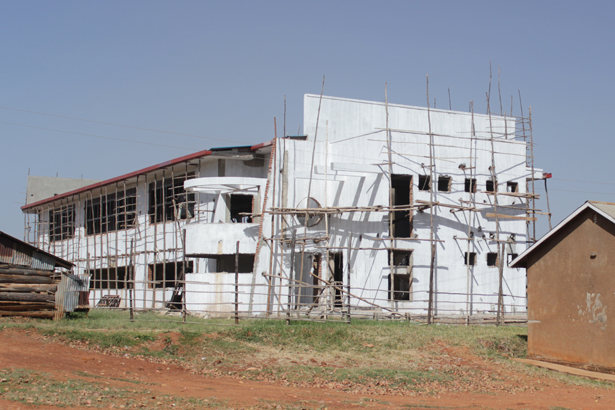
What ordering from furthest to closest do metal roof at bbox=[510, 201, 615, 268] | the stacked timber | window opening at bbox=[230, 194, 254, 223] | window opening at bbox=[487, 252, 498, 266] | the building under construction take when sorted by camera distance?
window opening at bbox=[487, 252, 498, 266]
window opening at bbox=[230, 194, 254, 223]
the building under construction
the stacked timber
metal roof at bbox=[510, 201, 615, 268]

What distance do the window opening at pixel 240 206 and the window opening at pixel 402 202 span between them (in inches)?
238

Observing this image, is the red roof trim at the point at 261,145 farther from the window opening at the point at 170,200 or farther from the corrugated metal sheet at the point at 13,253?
the corrugated metal sheet at the point at 13,253

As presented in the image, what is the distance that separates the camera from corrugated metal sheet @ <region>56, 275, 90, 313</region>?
19.4m

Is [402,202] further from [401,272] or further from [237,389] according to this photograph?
[237,389]

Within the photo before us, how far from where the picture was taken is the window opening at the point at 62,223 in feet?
122

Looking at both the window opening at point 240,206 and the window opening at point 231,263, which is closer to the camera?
the window opening at point 231,263

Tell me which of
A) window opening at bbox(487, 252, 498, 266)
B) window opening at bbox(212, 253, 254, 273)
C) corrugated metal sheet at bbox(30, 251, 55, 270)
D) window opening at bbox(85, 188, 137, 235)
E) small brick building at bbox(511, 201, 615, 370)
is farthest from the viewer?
window opening at bbox(85, 188, 137, 235)

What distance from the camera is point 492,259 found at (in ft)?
94.2

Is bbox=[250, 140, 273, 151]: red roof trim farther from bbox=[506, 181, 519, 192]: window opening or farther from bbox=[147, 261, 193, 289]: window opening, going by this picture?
bbox=[506, 181, 519, 192]: window opening

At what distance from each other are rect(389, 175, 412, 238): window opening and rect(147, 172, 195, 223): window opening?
849 cm

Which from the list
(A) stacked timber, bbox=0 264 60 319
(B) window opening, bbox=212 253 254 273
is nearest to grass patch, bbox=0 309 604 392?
(A) stacked timber, bbox=0 264 60 319

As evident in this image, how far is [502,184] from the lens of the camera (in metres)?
29.0

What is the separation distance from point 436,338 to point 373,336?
72.7 inches

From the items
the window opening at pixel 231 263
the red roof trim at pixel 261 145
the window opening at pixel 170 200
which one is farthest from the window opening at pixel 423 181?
the window opening at pixel 170 200
